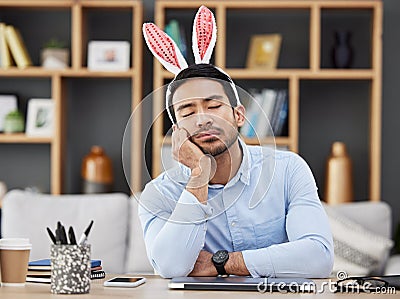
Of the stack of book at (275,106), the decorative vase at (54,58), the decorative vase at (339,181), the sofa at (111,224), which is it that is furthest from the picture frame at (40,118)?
the decorative vase at (339,181)

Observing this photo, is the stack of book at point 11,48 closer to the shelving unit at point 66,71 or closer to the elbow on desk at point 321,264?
the shelving unit at point 66,71

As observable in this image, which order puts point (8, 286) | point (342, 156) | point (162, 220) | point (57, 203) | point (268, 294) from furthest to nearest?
1. point (342, 156)
2. point (57, 203)
3. point (162, 220)
4. point (8, 286)
5. point (268, 294)

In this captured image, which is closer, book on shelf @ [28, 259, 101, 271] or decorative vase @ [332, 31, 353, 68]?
book on shelf @ [28, 259, 101, 271]

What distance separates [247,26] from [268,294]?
10.7 ft

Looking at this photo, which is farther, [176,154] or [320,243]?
[320,243]

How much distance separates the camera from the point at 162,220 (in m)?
2.14

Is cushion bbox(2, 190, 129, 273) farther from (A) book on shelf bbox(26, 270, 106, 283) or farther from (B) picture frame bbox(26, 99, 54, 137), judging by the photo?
(A) book on shelf bbox(26, 270, 106, 283)

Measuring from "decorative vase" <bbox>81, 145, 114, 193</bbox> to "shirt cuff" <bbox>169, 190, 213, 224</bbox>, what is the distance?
2.57 metres

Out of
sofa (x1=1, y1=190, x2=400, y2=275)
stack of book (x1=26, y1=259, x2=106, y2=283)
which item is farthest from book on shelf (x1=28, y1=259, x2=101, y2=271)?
sofa (x1=1, y1=190, x2=400, y2=275)

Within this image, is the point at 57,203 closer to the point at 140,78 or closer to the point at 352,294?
the point at 140,78

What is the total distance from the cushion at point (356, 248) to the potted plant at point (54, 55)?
1689 millimetres

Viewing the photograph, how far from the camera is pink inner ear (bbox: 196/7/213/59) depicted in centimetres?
203

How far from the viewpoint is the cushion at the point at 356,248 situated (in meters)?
4.00

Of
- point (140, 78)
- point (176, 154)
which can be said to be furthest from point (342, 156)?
point (176, 154)
